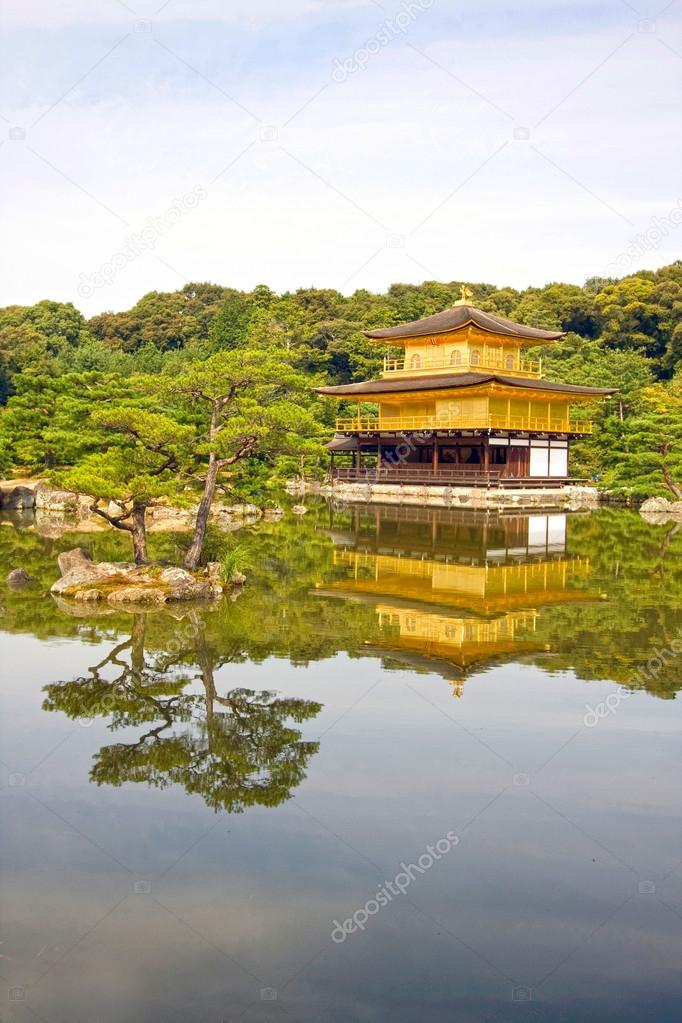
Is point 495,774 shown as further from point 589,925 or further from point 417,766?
point 589,925

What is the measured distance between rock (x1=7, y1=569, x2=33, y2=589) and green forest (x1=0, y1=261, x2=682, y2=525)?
6.16 ft

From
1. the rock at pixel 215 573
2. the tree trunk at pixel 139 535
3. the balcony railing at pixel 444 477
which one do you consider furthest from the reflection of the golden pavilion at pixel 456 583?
the balcony railing at pixel 444 477

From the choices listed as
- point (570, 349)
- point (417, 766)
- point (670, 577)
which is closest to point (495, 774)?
point (417, 766)

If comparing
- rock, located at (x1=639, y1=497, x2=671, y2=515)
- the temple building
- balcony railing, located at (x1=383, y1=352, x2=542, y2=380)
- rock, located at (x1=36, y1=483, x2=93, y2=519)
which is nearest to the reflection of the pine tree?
rock, located at (x1=36, y1=483, x2=93, y2=519)

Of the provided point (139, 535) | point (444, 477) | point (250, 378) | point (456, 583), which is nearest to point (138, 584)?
point (139, 535)

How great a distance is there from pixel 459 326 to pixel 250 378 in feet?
89.1

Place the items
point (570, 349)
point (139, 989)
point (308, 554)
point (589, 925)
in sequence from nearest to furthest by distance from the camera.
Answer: point (139, 989), point (589, 925), point (308, 554), point (570, 349)

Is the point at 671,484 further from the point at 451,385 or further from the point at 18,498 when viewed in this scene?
the point at 18,498

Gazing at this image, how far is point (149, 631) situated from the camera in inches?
496

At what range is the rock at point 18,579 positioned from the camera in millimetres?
16500

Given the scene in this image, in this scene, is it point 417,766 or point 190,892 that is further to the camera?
point 417,766

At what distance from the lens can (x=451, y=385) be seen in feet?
131

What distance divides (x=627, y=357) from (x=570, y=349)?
10.3 m

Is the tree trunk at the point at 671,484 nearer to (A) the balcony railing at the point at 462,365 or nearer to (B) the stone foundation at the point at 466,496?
(B) the stone foundation at the point at 466,496
